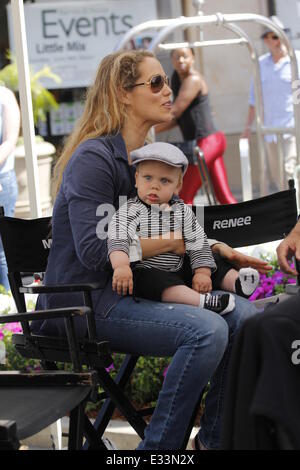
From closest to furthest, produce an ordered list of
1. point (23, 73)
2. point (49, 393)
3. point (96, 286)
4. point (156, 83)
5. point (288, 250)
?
point (49, 393), point (96, 286), point (288, 250), point (156, 83), point (23, 73)

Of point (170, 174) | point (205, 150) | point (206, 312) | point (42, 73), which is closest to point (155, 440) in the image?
point (206, 312)

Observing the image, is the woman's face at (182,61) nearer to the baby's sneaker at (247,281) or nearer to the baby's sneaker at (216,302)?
the baby's sneaker at (247,281)

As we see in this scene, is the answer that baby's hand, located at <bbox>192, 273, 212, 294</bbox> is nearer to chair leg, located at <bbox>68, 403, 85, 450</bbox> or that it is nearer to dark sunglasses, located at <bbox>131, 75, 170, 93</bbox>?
chair leg, located at <bbox>68, 403, 85, 450</bbox>

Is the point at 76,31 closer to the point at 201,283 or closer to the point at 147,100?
the point at 147,100

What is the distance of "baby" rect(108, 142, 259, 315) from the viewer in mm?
3062

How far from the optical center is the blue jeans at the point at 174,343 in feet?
9.34

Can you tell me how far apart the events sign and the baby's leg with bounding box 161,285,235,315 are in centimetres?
801

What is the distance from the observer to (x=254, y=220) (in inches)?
147

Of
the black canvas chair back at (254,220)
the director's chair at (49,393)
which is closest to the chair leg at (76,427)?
the director's chair at (49,393)

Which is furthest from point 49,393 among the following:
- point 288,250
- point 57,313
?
point 288,250

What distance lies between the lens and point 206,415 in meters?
3.25

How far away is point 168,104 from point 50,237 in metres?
0.70

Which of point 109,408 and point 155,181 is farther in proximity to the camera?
point 109,408

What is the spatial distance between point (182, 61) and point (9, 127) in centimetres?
240
